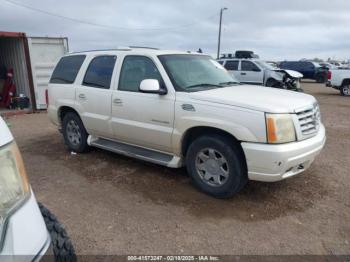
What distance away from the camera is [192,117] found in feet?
13.0

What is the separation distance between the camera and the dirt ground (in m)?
3.12

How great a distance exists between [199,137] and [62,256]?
7.88ft

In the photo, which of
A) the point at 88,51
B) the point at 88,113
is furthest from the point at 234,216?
the point at 88,51

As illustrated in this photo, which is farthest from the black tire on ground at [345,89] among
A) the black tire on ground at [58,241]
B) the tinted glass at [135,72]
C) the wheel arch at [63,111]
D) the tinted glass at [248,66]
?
the black tire on ground at [58,241]

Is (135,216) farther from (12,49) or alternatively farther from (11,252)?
(12,49)

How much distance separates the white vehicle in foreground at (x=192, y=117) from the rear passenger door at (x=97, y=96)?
2 cm

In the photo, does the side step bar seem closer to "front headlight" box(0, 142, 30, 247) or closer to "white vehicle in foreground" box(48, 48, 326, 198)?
"white vehicle in foreground" box(48, 48, 326, 198)

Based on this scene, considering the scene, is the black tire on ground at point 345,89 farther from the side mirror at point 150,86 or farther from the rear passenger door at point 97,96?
the side mirror at point 150,86

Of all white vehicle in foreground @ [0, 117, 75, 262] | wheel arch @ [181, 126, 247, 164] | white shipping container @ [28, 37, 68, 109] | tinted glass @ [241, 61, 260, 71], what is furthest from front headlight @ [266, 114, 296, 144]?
tinted glass @ [241, 61, 260, 71]

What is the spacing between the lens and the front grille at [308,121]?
12.2 ft

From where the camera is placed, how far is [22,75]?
12.0m

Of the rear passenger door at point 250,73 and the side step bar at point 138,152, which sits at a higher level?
the rear passenger door at point 250,73

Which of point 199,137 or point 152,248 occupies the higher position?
point 199,137

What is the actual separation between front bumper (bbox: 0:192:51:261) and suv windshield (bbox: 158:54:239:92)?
288cm
